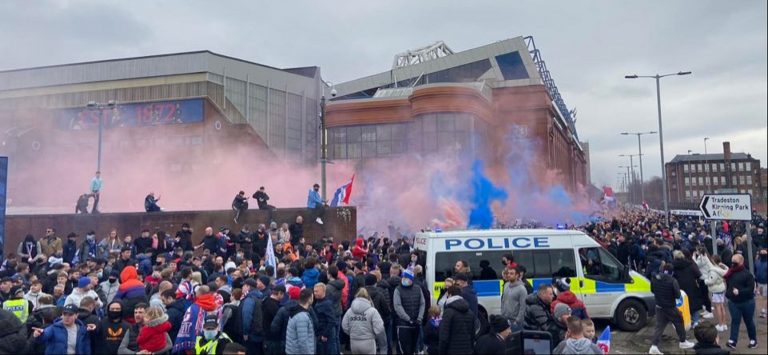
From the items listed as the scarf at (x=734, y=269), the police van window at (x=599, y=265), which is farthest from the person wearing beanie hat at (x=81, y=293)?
the scarf at (x=734, y=269)

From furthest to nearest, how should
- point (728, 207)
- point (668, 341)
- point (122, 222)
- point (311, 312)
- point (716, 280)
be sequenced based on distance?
point (122, 222)
point (716, 280)
point (728, 207)
point (668, 341)
point (311, 312)

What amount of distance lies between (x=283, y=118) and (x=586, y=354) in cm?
4732

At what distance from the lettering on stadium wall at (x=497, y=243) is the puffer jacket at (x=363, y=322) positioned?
11.3 ft

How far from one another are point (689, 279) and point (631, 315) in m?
1.22

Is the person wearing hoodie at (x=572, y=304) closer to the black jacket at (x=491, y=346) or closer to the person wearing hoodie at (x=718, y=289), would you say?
the black jacket at (x=491, y=346)

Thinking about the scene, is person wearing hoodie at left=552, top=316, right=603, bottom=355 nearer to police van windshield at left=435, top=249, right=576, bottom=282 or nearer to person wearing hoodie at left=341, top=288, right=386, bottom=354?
person wearing hoodie at left=341, top=288, right=386, bottom=354

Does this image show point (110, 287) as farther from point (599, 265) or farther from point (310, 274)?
point (599, 265)

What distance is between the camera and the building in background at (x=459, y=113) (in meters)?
34.8

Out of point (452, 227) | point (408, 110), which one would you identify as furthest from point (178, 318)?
point (408, 110)

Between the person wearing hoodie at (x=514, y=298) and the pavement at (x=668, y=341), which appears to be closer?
the person wearing hoodie at (x=514, y=298)

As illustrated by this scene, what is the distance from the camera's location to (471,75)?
50719 mm

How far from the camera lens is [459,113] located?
114 ft

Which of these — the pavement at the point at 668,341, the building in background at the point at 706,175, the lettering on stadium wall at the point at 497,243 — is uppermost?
the building in background at the point at 706,175

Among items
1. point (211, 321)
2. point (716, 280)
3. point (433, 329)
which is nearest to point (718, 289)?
point (716, 280)
